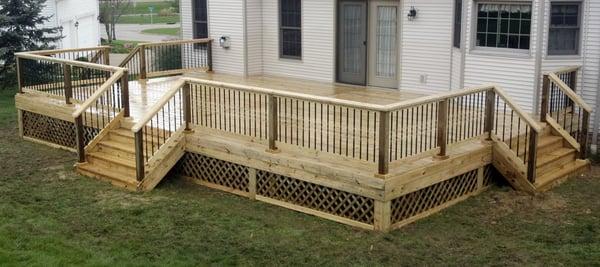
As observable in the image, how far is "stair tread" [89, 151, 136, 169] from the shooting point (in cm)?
1078

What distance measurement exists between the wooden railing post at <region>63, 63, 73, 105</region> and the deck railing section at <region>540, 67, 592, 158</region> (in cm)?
764

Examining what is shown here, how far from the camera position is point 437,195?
955 cm

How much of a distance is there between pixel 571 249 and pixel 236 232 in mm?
3790

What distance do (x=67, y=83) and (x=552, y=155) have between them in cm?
792

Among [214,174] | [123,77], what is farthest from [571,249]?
[123,77]

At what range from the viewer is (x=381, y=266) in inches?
304

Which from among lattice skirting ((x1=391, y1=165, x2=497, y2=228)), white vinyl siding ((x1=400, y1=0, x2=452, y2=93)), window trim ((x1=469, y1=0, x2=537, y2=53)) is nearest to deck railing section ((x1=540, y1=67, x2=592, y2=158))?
window trim ((x1=469, y1=0, x2=537, y2=53))

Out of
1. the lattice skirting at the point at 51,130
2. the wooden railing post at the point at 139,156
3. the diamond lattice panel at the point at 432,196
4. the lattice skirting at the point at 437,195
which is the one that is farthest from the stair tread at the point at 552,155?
the lattice skirting at the point at 51,130

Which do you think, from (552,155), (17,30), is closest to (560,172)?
(552,155)

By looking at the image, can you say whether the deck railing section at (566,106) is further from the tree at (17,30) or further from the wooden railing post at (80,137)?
the tree at (17,30)

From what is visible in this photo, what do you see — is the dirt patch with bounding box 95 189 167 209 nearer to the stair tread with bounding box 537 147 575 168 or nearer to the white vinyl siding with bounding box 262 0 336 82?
the stair tread with bounding box 537 147 575 168

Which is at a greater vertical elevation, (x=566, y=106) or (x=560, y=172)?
(x=566, y=106)

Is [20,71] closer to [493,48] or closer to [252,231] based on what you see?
[252,231]

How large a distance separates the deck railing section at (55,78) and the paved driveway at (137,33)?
25847mm
